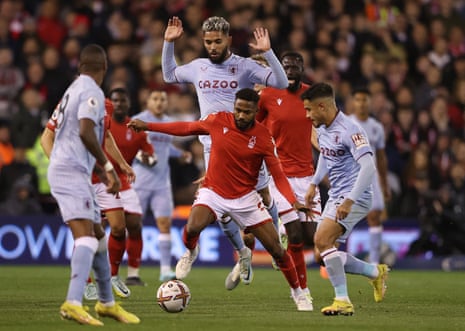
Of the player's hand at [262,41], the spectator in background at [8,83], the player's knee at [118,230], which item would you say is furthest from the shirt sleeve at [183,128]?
the spectator in background at [8,83]

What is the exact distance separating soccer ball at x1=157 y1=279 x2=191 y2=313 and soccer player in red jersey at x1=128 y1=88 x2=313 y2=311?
76 centimetres

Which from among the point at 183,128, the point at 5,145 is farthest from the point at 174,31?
the point at 5,145

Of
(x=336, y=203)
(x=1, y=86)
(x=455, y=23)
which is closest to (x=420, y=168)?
(x=455, y=23)

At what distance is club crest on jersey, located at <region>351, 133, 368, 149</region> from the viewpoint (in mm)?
11734

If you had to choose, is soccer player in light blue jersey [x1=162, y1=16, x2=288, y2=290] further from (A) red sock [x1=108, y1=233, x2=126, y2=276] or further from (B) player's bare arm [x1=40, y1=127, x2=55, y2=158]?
(B) player's bare arm [x1=40, y1=127, x2=55, y2=158]

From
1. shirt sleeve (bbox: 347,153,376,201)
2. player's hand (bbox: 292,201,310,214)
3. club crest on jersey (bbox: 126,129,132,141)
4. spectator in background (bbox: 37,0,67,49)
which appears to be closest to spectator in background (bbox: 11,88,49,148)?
spectator in background (bbox: 37,0,67,49)

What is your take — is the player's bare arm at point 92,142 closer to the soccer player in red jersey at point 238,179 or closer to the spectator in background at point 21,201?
the soccer player in red jersey at point 238,179

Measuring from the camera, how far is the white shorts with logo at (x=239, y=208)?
40.1 ft

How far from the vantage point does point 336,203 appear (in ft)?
40.8

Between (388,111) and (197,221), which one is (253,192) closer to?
(197,221)

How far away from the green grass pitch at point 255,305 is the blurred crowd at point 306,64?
3034mm

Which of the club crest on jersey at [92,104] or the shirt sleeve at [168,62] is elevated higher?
the shirt sleeve at [168,62]

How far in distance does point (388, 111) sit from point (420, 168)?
1.58 m

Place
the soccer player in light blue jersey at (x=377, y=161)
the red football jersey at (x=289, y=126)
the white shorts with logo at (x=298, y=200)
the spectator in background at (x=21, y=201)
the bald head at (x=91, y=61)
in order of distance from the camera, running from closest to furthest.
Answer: the bald head at (x=91, y=61) < the white shorts with logo at (x=298, y=200) < the red football jersey at (x=289, y=126) < the soccer player in light blue jersey at (x=377, y=161) < the spectator in background at (x=21, y=201)
